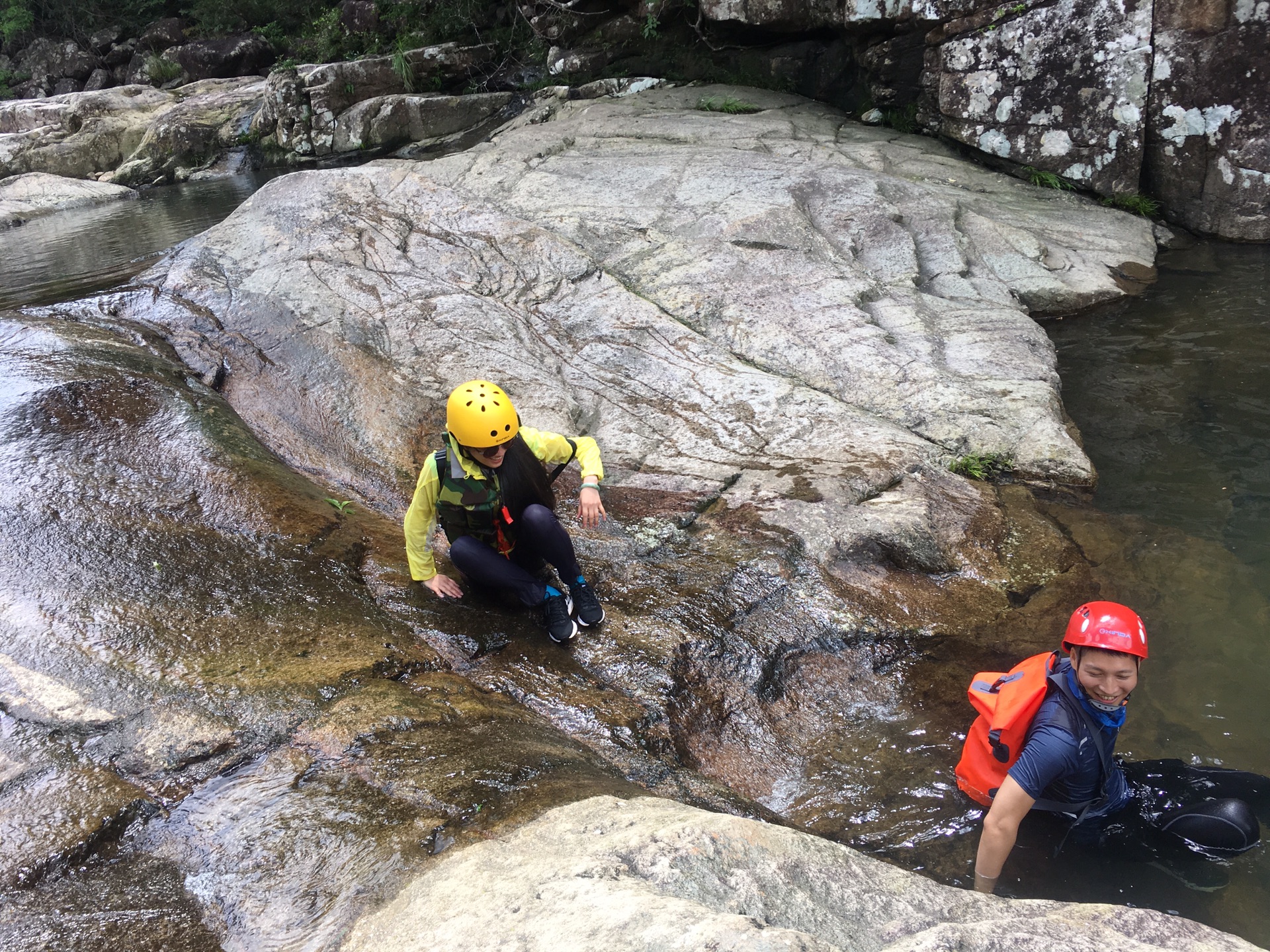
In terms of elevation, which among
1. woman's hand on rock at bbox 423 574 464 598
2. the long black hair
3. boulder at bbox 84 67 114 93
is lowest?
woman's hand on rock at bbox 423 574 464 598

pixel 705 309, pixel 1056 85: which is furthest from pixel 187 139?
pixel 1056 85

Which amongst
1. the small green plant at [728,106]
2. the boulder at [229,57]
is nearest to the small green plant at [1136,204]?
the small green plant at [728,106]

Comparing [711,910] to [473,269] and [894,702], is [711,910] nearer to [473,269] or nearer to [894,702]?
[894,702]

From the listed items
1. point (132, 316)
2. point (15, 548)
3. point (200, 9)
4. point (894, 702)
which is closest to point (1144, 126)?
point (894, 702)

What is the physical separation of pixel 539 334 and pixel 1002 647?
12.5 ft

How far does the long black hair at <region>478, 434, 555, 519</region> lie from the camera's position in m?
3.55

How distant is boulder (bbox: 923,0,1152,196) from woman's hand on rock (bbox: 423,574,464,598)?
8583 millimetres

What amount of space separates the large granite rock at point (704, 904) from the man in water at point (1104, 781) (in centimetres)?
54

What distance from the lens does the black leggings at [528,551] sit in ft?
11.7

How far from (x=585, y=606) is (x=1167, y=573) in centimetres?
296

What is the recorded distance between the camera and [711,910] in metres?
1.83

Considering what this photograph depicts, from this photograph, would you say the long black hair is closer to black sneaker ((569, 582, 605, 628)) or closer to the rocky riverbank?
black sneaker ((569, 582, 605, 628))

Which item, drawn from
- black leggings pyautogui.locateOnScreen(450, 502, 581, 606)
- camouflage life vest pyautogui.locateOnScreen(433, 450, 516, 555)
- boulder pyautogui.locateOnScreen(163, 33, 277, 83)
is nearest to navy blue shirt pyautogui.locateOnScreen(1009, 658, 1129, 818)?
black leggings pyautogui.locateOnScreen(450, 502, 581, 606)

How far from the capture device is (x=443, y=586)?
363 cm
